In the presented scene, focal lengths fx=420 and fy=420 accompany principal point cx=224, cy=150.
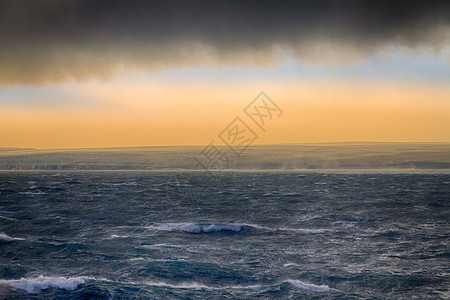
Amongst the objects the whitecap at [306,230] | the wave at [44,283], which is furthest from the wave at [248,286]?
the whitecap at [306,230]

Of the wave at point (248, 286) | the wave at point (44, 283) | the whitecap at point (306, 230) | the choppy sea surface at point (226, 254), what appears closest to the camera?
the wave at point (44, 283)

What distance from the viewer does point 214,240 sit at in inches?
1689

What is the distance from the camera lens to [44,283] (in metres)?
27.3

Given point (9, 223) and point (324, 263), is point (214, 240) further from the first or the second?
point (9, 223)

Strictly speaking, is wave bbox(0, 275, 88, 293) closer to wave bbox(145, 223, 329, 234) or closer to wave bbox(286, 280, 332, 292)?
wave bbox(286, 280, 332, 292)

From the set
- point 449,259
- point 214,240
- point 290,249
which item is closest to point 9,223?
point 214,240

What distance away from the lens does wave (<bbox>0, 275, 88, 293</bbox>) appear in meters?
26.7

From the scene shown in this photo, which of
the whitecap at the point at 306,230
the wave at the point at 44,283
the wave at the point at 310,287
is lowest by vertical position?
the whitecap at the point at 306,230

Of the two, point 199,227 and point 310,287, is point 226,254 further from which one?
point 199,227

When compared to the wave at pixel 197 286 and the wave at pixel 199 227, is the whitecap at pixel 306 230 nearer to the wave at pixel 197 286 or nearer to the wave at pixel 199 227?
the wave at pixel 199 227

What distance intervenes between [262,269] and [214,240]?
1201 cm

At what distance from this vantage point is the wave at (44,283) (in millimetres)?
26688

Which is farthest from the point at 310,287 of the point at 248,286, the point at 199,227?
the point at 199,227

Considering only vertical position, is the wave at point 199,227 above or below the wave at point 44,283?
below
